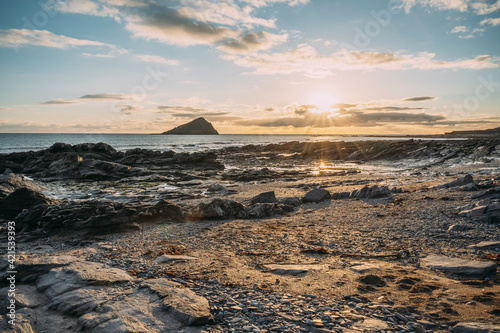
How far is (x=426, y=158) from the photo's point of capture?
4562 centimetres

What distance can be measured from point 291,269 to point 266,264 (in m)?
0.91

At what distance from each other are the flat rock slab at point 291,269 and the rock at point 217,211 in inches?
267

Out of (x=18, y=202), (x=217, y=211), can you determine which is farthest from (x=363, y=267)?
(x=18, y=202)

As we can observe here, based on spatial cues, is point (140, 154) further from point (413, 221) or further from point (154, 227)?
point (413, 221)

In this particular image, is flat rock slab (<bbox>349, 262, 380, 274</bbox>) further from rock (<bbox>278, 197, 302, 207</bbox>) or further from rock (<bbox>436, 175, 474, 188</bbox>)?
rock (<bbox>436, 175, 474, 188</bbox>)

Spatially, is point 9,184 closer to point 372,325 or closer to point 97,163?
point 97,163

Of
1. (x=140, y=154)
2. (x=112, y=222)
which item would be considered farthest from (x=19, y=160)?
(x=112, y=222)

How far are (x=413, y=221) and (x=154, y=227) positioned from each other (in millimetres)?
11977

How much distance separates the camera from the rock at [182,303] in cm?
515

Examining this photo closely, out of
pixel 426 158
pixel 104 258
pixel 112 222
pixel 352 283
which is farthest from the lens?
pixel 426 158

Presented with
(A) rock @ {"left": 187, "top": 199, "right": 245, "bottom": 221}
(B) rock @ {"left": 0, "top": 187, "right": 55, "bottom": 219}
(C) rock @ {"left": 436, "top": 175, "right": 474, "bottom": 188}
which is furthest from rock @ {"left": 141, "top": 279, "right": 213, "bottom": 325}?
(C) rock @ {"left": 436, "top": 175, "right": 474, "bottom": 188}

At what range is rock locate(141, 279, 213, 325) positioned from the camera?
203 inches

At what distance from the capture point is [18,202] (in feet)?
52.1

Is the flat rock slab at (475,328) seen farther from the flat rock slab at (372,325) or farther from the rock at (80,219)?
the rock at (80,219)
